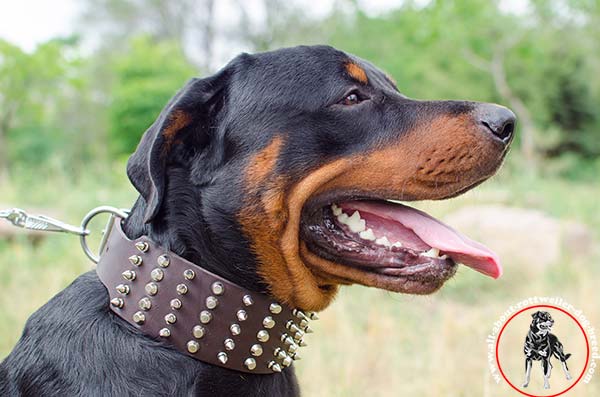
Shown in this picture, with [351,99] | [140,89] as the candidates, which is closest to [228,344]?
[351,99]

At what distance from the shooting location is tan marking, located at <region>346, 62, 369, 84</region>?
266 centimetres

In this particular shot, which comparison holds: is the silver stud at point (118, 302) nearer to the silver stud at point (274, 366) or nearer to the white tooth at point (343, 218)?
the silver stud at point (274, 366)

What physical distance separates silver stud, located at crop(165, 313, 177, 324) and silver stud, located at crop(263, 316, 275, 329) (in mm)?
303

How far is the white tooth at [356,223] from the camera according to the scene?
256cm

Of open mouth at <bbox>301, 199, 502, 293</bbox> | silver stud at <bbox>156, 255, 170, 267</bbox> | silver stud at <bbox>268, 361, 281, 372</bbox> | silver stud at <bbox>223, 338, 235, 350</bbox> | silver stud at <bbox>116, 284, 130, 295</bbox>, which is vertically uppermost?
open mouth at <bbox>301, 199, 502, 293</bbox>

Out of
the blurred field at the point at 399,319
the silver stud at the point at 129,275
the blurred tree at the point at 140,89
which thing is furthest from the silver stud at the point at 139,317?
the blurred tree at the point at 140,89

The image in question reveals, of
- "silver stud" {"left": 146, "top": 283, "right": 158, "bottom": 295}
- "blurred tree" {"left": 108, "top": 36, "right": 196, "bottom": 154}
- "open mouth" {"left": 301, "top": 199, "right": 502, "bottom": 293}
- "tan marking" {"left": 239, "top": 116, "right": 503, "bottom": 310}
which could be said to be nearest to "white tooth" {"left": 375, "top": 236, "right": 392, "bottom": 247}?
"open mouth" {"left": 301, "top": 199, "right": 502, "bottom": 293}

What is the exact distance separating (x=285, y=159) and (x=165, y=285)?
642mm

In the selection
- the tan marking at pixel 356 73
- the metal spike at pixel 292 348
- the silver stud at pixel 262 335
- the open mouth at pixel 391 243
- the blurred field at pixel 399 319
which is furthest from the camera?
the blurred field at pixel 399 319

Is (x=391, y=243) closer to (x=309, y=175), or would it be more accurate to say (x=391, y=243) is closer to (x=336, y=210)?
(x=336, y=210)

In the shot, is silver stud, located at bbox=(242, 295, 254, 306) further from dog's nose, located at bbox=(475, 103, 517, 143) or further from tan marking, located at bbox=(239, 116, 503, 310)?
dog's nose, located at bbox=(475, 103, 517, 143)

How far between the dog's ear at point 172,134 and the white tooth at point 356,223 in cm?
62

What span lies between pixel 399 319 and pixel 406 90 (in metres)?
29.5

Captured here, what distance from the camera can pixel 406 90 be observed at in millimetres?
34281
